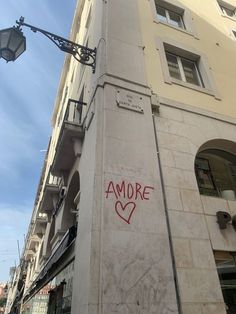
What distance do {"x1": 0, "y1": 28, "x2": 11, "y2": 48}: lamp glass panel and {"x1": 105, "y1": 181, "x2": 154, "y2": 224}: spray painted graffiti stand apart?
14.2 ft

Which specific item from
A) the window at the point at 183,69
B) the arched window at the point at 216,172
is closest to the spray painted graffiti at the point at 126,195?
the arched window at the point at 216,172

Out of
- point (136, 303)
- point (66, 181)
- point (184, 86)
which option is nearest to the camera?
point (136, 303)

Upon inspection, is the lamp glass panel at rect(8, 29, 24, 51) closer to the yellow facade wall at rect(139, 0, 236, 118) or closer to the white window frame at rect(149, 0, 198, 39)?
the yellow facade wall at rect(139, 0, 236, 118)

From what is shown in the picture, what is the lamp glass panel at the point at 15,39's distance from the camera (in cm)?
644

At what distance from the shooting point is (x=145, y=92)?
6570mm

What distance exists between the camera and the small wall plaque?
6.06 metres

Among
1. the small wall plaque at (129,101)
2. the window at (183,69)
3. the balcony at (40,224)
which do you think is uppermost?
the window at (183,69)

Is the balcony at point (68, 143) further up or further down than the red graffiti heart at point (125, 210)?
further up

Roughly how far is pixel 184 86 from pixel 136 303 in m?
6.09

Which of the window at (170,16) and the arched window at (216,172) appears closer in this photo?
the arched window at (216,172)

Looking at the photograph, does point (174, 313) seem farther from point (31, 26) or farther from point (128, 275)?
point (31, 26)

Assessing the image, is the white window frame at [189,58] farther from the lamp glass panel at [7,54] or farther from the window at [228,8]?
the window at [228,8]

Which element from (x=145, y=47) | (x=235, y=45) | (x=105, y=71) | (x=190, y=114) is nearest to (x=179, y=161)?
(x=190, y=114)

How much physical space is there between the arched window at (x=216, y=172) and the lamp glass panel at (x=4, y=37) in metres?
5.50
